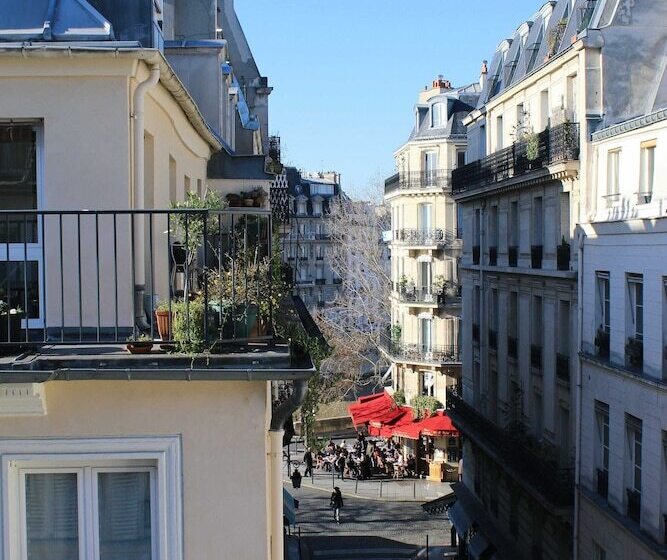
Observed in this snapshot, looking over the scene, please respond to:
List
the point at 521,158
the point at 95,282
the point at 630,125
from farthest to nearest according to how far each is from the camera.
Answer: the point at 521,158 < the point at 630,125 < the point at 95,282

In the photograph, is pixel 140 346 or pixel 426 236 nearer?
pixel 140 346

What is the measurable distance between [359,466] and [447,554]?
13118 mm

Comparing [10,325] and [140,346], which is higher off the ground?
[10,325]

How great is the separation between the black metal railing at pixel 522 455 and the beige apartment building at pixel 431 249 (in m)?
12.5

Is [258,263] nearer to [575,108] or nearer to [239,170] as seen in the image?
[239,170]

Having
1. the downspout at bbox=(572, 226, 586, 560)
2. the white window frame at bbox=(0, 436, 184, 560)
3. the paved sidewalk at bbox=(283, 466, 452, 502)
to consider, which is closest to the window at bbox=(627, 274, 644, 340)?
the downspout at bbox=(572, 226, 586, 560)

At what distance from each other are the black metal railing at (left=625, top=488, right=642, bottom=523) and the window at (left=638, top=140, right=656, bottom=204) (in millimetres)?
6024

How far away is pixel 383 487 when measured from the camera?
44.2 meters

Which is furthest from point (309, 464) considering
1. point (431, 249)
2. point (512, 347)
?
point (512, 347)

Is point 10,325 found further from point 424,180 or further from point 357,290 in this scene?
point 357,290

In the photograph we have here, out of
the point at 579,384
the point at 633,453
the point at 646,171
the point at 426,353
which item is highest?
the point at 646,171

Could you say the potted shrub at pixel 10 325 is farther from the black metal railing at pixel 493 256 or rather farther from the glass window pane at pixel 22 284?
the black metal railing at pixel 493 256

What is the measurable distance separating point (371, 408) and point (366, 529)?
15993 millimetres

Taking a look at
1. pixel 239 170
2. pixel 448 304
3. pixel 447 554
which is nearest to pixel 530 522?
pixel 447 554
